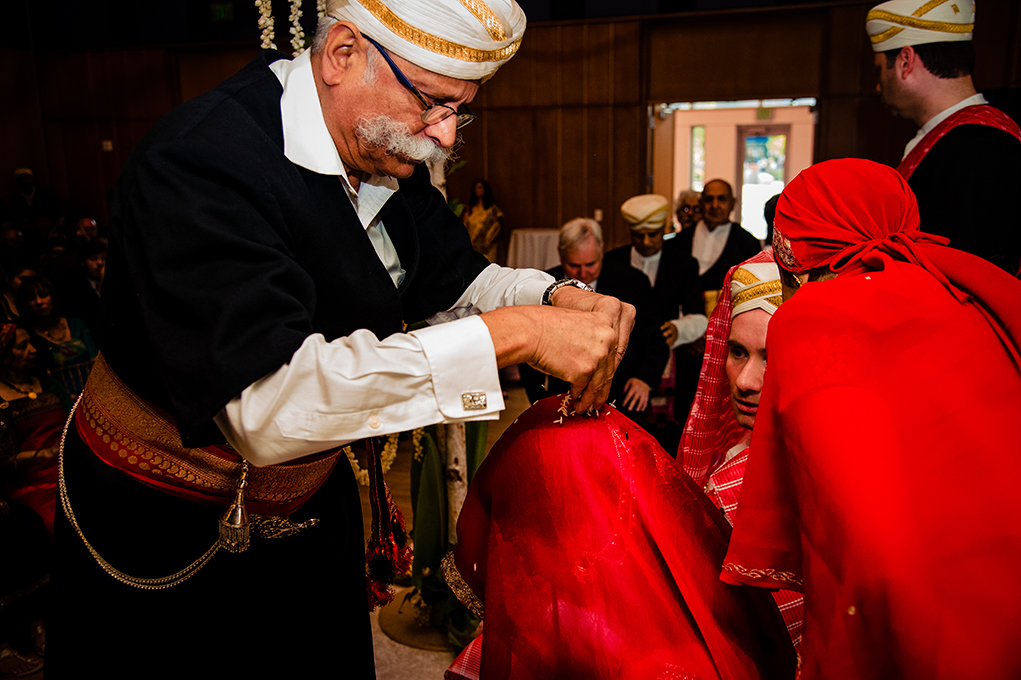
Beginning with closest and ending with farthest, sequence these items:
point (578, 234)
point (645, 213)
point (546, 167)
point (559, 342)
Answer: point (559, 342), point (578, 234), point (645, 213), point (546, 167)

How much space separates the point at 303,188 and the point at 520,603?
2.28 ft

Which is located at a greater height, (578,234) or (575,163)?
A: (575,163)

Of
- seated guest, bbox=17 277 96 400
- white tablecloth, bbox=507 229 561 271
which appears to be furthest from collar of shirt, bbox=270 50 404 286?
white tablecloth, bbox=507 229 561 271

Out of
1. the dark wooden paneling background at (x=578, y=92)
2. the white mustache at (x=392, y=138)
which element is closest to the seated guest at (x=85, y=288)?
the white mustache at (x=392, y=138)

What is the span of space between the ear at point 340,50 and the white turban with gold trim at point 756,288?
3.15 feet

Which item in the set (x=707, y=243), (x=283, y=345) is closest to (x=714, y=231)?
(x=707, y=243)

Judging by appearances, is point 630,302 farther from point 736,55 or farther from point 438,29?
point 736,55

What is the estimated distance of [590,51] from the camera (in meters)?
8.66

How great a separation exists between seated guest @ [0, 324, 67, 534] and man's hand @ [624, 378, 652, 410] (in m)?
2.40

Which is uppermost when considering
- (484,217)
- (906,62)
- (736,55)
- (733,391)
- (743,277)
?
(736,55)

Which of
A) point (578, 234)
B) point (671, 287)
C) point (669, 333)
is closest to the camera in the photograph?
point (669, 333)

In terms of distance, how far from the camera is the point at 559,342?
0.99m

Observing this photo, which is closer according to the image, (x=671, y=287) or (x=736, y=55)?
(x=671, y=287)

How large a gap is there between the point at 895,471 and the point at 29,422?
3285 mm
